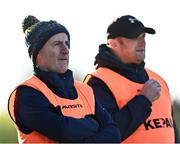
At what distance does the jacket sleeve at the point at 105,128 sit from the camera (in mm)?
8633

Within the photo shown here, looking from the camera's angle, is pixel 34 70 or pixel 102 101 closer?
pixel 34 70

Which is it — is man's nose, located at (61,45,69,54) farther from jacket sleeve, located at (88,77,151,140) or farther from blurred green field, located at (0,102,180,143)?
blurred green field, located at (0,102,180,143)

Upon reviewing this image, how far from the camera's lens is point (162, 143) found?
9.47 metres

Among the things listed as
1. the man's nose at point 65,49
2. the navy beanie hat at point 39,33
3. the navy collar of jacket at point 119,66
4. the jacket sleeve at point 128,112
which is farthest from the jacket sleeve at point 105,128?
the navy collar of jacket at point 119,66

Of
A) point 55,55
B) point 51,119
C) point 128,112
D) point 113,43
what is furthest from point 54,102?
point 113,43

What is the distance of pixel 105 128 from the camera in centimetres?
873

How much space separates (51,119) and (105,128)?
57cm

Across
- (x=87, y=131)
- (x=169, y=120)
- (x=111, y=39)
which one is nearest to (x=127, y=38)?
(x=111, y=39)

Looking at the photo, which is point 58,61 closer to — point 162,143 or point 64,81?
point 64,81

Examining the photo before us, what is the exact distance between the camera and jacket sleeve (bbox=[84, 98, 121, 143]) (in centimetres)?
863

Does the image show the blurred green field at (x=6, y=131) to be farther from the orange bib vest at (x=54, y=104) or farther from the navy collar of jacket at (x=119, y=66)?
the orange bib vest at (x=54, y=104)

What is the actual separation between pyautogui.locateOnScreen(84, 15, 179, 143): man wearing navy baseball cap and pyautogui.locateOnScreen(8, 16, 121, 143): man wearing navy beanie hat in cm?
46

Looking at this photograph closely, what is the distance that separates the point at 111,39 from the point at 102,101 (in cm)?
74

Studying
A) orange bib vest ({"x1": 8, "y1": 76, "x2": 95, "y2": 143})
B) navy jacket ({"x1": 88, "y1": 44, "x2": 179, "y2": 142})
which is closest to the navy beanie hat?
orange bib vest ({"x1": 8, "y1": 76, "x2": 95, "y2": 143})
